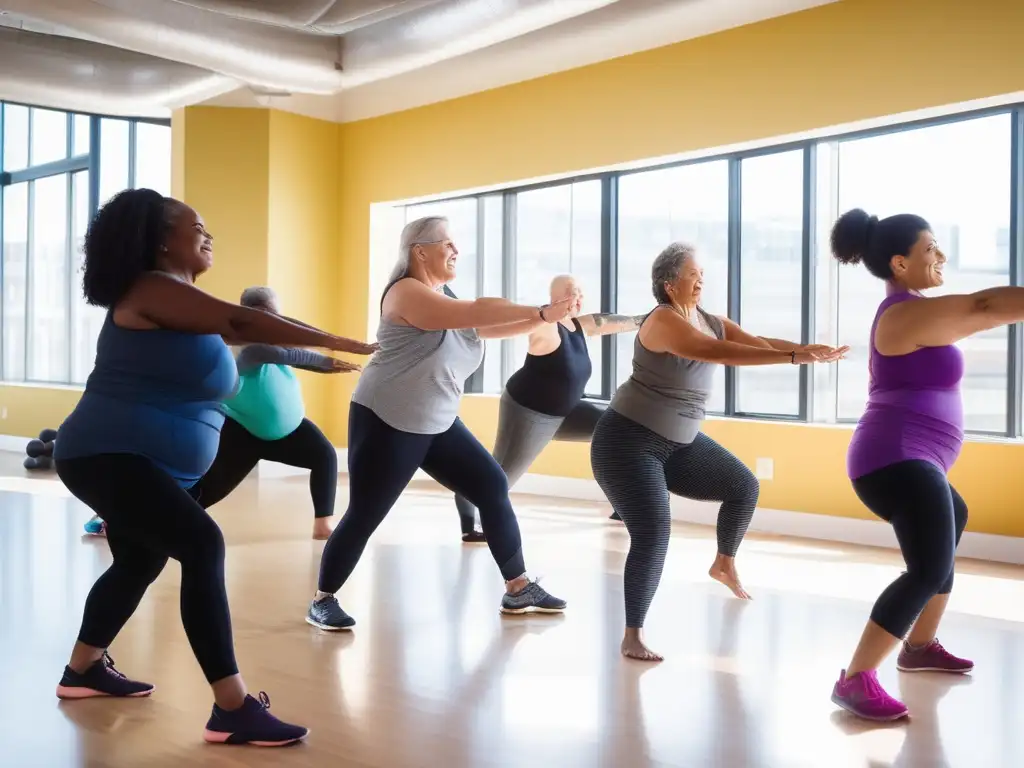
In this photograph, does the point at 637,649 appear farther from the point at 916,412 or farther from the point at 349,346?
the point at 349,346

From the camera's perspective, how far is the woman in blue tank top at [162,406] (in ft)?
7.98

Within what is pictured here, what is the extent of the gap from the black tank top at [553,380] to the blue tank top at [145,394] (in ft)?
7.90

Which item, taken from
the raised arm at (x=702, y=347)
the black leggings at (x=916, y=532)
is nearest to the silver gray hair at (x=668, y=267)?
the raised arm at (x=702, y=347)

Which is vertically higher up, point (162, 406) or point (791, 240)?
point (791, 240)

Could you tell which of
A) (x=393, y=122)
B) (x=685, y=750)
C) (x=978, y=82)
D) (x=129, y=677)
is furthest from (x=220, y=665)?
(x=393, y=122)

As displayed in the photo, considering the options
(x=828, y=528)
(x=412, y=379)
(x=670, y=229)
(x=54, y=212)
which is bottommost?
(x=828, y=528)

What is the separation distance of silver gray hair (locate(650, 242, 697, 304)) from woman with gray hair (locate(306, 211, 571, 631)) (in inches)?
17.6

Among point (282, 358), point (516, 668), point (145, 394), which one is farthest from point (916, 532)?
point (282, 358)

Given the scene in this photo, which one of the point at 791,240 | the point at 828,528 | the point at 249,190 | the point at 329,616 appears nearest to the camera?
the point at 329,616

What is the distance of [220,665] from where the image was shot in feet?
8.16

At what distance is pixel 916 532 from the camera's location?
265cm

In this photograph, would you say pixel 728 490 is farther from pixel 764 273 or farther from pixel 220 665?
pixel 764 273

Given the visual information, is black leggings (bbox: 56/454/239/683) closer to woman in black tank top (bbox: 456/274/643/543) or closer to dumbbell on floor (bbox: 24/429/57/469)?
woman in black tank top (bbox: 456/274/643/543)

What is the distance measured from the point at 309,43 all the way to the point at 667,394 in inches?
175
